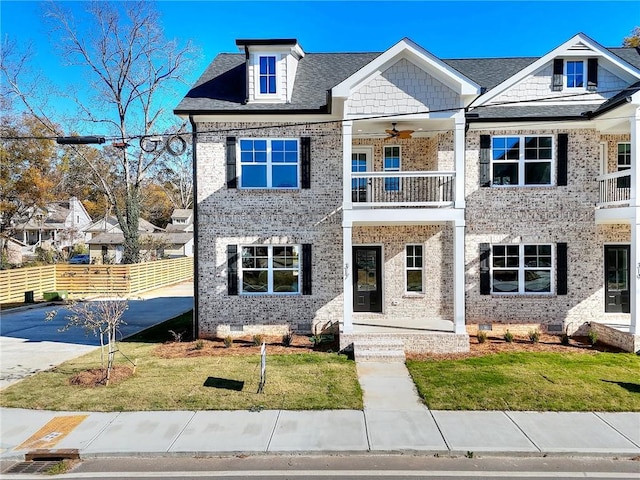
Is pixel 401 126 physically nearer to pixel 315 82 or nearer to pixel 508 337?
pixel 315 82

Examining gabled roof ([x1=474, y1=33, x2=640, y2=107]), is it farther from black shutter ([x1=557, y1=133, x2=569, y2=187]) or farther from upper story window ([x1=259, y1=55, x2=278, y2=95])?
upper story window ([x1=259, y1=55, x2=278, y2=95])

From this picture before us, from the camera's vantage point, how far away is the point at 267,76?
12602 mm

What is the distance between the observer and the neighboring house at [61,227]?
153ft

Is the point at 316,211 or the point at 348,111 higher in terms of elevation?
the point at 348,111

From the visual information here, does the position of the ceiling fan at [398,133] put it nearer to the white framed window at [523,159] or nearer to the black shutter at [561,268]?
the white framed window at [523,159]

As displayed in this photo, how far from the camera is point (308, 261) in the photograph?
40.8 feet

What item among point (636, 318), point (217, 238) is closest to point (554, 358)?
point (636, 318)

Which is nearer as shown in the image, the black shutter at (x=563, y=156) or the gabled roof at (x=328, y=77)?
the gabled roof at (x=328, y=77)

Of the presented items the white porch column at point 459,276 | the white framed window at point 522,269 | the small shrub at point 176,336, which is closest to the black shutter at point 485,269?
the white framed window at point 522,269

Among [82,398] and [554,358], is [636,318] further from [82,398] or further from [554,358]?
[82,398]

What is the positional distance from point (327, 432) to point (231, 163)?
8.18m

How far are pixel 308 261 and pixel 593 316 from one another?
862 cm

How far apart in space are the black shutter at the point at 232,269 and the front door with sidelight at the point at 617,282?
11045 millimetres

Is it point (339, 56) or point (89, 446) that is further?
point (339, 56)
